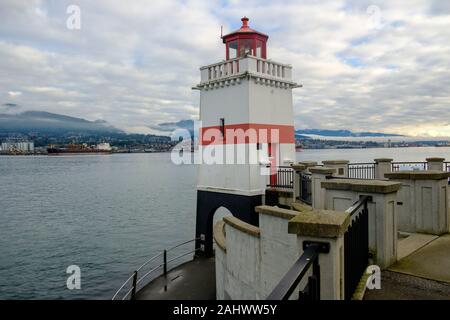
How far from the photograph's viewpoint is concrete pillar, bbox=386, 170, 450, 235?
25.8 ft

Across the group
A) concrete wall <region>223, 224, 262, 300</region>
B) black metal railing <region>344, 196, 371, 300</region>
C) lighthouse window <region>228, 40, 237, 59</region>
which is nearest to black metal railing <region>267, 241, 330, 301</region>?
black metal railing <region>344, 196, 371, 300</region>

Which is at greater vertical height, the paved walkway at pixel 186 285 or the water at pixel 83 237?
the paved walkway at pixel 186 285

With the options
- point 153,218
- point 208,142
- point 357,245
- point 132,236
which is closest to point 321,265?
point 357,245

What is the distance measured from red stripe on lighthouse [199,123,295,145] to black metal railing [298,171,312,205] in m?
2.89

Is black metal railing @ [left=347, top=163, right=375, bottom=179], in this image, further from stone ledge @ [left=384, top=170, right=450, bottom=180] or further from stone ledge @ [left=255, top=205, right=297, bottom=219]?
stone ledge @ [left=255, top=205, right=297, bottom=219]

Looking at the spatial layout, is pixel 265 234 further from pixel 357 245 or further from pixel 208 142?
pixel 208 142

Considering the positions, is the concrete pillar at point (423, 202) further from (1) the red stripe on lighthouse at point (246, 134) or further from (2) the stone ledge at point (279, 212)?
(1) the red stripe on lighthouse at point (246, 134)

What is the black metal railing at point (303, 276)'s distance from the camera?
2.57 meters

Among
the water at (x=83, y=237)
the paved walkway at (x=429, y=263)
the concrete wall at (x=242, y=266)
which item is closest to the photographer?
the paved walkway at (x=429, y=263)

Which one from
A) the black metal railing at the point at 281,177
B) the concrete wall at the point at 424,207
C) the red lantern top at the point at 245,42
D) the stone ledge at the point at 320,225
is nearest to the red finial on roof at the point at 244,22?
the red lantern top at the point at 245,42

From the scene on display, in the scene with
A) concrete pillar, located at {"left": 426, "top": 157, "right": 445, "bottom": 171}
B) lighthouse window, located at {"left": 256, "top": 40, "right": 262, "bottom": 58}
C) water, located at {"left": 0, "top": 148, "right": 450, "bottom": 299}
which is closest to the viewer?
concrete pillar, located at {"left": 426, "top": 157, "right": 445, "bottom": 171}

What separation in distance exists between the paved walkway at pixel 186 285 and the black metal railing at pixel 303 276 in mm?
10919

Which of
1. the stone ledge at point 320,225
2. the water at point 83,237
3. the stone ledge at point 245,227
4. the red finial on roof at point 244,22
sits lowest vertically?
the water at point 83,237
